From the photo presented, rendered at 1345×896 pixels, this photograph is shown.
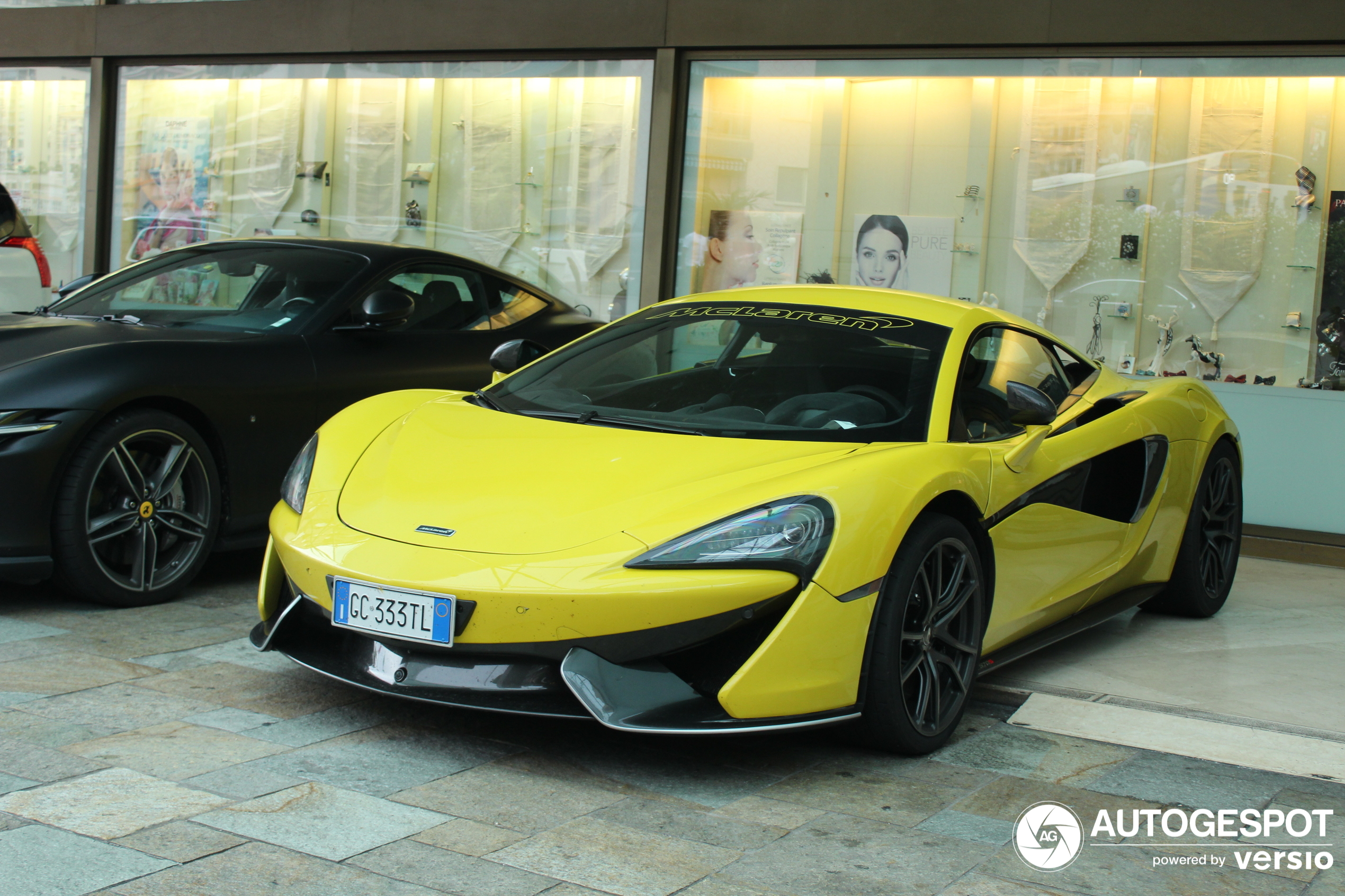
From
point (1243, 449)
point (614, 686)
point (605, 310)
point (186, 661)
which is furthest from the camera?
point (605, 310)

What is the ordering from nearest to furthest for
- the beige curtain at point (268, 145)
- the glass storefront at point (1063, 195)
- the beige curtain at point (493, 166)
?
the glass storefront at point (1063, 195) → the beige curtain at point (493, 166) → the beige curtain at point (268, 145)

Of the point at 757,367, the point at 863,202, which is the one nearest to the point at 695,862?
the point at 757,367

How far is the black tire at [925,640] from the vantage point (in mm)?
3227

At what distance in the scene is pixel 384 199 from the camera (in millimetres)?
9797

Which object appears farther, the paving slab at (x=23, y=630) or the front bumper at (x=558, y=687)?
the paving slab at (x=23, y=630)

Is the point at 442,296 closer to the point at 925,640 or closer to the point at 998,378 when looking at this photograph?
the point at 998,378

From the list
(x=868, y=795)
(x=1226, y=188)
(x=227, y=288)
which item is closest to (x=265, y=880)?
(x=868, y=795)

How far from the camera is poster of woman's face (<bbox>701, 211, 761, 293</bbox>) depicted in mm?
8672

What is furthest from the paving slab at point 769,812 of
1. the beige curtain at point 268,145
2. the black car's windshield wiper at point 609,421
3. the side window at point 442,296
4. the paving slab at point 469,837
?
the beige curtain at point 268,145

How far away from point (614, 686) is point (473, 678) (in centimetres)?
34

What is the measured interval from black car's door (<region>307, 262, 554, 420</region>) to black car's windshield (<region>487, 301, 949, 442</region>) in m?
1.15

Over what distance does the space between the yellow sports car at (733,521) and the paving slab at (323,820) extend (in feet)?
1.00

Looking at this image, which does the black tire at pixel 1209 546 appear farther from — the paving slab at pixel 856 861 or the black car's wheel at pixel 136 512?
the black car's wheel at pixel 136 512

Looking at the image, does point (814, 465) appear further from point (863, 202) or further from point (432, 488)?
point (863, 202)
